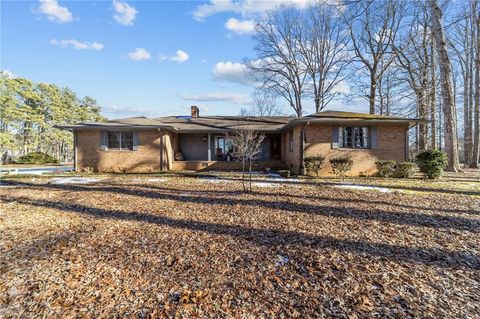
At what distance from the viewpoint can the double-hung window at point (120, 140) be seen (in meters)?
15.4

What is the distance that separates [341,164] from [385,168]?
2.08 metres

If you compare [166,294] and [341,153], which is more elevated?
[341,153]

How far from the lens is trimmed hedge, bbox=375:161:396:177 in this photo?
41.3 feet

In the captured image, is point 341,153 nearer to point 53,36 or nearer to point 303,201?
point 303,201

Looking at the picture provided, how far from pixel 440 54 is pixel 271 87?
1774cm

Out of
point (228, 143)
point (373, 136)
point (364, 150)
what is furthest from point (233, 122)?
point (373, 136)

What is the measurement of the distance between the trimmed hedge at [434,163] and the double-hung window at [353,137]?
2.65 metres

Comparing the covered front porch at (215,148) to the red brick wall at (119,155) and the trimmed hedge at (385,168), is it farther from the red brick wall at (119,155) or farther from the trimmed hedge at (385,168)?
the trimmed hedge at (385,168)

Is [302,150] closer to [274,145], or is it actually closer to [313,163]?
[313,163]

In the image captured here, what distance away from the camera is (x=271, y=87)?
2931cm

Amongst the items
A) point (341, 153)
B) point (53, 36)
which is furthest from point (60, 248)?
point (341, 153)

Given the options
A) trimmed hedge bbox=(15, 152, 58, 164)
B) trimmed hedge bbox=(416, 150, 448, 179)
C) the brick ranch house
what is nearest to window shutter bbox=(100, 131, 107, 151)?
the brick ranch house

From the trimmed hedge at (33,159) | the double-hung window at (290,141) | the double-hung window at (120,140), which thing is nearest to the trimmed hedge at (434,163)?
the double-hung window at (290,141)

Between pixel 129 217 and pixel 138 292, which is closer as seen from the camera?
pixel 138 292
